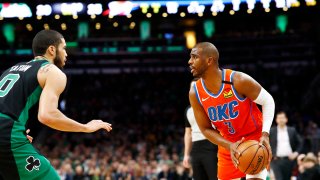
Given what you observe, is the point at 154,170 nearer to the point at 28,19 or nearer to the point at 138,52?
the point at 28,19

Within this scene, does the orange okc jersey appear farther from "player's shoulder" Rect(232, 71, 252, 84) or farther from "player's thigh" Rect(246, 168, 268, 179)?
"player's thigh" Rect(246, 168, 268, 179)

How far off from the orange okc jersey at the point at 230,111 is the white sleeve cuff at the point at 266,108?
12 cm

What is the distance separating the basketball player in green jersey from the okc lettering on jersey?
159 cm

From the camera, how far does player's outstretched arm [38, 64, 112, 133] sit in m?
4.46

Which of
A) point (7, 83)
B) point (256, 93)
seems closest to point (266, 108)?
point (256, 93)

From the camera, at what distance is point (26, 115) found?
4.60 meters

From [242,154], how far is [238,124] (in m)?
0.49

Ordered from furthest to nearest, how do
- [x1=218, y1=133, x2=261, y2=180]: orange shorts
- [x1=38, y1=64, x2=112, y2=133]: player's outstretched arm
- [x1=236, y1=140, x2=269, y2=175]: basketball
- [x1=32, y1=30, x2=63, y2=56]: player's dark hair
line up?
[x1=218, y1=133, x2=261, y2=180]: orange shorts, [x1=236, y1=140, x2=269, y2=175]: basketball, [x1=32, y1=30, x2=63, y2=56]: player's dark hair, [x1=38, y1=64, x2=112, y2=133]: player's outstretched arm

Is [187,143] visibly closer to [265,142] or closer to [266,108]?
[266,108]

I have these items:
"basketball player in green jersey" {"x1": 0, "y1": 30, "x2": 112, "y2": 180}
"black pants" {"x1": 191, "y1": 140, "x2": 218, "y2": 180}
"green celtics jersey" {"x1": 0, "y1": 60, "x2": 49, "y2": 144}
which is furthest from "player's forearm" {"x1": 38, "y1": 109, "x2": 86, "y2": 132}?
"black pants" {"x1": 191, "y1": 140, "x2": 218, "y2": 180}

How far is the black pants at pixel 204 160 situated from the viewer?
7.48 m

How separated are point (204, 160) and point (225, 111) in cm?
181

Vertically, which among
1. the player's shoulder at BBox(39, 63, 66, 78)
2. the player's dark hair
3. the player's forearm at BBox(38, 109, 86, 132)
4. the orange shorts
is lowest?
the orange shorts

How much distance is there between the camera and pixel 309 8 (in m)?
17.8
